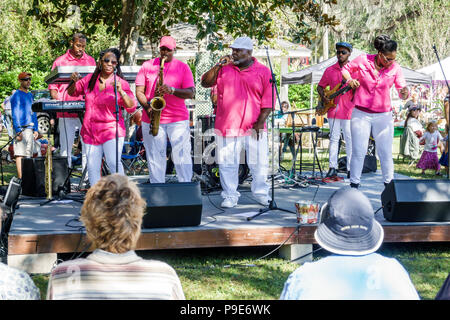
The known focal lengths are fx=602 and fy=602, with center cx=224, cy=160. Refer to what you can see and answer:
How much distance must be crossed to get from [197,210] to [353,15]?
121 ft

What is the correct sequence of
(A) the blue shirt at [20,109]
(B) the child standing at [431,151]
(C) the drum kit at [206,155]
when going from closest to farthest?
(C) the drum kit at [206,155], (A) the blue shirt at [20,109], (B) the child standing at [431,151]

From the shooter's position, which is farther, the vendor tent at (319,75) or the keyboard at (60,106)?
the vendor tent at (319,75)

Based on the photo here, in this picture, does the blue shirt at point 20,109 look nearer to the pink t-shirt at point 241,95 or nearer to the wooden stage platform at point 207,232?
the wooden stage platform at point 207,232

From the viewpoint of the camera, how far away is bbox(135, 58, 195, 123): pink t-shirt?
6.44 metres

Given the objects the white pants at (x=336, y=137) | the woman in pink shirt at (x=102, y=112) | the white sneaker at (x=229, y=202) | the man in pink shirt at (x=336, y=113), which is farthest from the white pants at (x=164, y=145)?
the white pants at (x=336, y=137)

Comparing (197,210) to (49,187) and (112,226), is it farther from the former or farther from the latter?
(112,226)

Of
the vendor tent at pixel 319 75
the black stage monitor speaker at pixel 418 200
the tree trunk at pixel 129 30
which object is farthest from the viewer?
the vendor tent at pixel 319 75

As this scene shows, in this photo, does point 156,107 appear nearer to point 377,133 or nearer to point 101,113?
point 101,113

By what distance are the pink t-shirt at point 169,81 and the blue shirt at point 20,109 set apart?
324cm

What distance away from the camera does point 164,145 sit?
6547 millimetres

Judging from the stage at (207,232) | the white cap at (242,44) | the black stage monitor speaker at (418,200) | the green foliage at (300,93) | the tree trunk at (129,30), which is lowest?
the stage at (207,232)

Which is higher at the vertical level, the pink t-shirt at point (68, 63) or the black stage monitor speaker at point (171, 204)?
the pink t-shirt at point (68, 63)

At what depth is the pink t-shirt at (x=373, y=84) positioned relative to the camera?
6785mm
